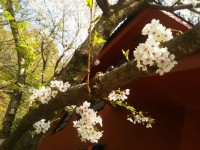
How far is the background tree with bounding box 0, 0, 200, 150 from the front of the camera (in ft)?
6.25

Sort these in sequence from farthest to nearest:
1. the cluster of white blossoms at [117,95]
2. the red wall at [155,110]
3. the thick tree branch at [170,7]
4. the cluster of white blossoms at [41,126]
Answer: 1. the thick tree branch at [170,7]
2. the red wall at [155,110]
3. the cluster of white blossoms at [41,126]
4. the cluster of white blossoms at [117,95]

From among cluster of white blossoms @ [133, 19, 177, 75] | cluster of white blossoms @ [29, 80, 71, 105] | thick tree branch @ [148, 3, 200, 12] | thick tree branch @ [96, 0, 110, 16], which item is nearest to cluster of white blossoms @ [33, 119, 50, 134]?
cluster of white blossoms @ [29, 80, 71, 105]

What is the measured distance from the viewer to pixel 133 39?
7914mm

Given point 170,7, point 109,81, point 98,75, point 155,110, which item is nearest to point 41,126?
point 98,75

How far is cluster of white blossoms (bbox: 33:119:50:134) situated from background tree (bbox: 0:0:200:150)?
95 mm

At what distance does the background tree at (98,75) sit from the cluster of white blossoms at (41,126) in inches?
3.7

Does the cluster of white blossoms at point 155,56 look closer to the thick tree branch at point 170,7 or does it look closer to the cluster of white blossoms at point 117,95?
the cluster of white blossoms at point 117,95

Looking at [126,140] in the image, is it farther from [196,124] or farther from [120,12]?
[120,12]

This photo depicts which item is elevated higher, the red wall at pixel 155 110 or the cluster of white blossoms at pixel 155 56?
the red wall at pixel 155 110

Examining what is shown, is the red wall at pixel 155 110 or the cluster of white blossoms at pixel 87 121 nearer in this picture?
the cluster of white blossoms at pixel 87 121

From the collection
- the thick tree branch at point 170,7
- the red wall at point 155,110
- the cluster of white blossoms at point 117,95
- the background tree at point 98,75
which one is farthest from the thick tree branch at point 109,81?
the thick tree branch at point 170,7

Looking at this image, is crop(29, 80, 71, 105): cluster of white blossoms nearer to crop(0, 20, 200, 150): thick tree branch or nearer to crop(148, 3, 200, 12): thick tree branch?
crop(0, 20, 200, 150): thick tree branch

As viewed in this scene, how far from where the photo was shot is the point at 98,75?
264cm

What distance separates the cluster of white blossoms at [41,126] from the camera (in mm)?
3790
